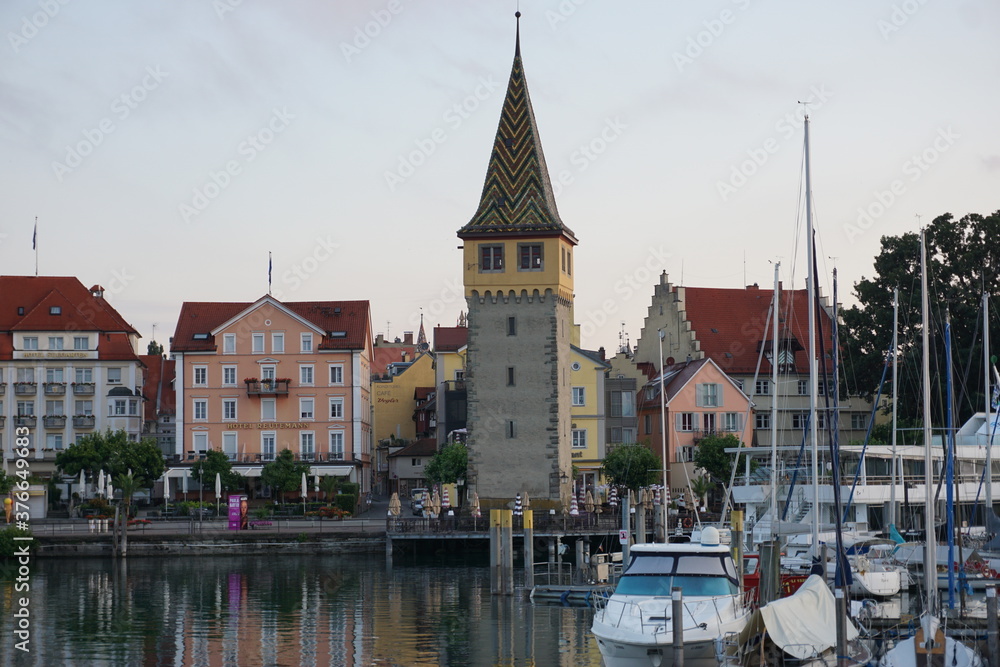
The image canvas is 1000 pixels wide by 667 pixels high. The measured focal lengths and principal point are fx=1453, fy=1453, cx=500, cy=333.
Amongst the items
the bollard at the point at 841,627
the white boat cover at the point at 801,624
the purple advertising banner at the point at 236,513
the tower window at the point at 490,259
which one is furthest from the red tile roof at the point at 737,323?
the bollard at the point at 841,627

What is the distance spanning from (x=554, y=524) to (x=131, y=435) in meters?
41.9

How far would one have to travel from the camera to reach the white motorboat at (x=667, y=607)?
107 feet

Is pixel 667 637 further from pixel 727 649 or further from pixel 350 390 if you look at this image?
pixel 350 390

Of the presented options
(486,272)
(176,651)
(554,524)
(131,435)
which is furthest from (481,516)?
(131,435)

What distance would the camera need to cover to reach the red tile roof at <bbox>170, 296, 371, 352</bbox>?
96.3 metres

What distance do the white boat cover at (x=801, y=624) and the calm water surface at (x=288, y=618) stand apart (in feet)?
28.3

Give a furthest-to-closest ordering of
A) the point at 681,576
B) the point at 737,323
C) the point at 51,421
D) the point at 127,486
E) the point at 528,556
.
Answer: the point at 737,323
the point at 51,421
the point at 127,486
the point at 528,556
the point at 681,576

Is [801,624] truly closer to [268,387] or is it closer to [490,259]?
Result: [490,259]

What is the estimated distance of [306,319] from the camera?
9731cm

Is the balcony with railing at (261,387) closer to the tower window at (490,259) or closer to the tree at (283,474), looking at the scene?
the tree at (283,474)

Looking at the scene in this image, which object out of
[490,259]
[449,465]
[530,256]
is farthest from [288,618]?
[449,465]

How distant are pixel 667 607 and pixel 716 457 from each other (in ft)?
166

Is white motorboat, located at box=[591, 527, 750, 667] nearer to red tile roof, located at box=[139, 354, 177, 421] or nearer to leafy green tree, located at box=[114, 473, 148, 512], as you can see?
leafy green tree, located at box=[114, 473, 148, 512]

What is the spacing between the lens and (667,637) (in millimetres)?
32469
